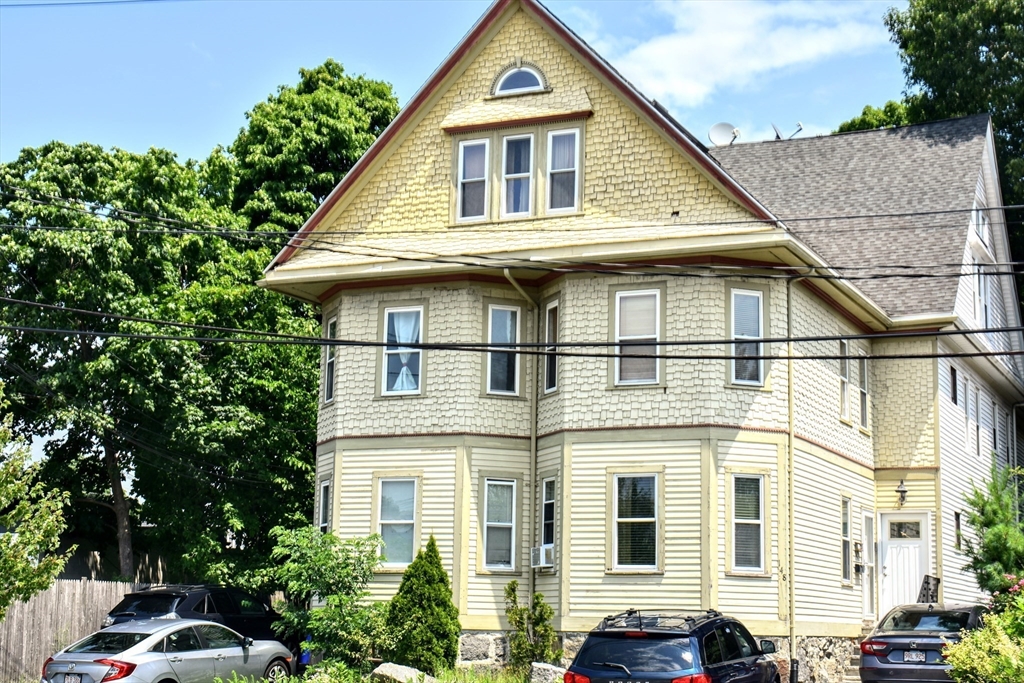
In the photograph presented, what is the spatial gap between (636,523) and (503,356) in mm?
4412

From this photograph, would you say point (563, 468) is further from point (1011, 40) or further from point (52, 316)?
point (1011, 40)

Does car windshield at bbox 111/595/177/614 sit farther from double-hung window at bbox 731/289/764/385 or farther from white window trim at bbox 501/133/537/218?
double-hung window at bbox 731/289/764/385

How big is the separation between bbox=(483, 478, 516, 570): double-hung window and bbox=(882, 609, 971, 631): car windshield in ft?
23.7

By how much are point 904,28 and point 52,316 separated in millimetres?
29321

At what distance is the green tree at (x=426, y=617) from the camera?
76.0ft

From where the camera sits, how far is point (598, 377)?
24453 millimetres

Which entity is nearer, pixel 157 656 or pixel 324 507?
pixel 157 656

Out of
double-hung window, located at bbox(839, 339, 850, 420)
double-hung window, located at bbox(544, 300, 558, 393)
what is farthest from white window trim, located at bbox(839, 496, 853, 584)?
double-hung window, located at bbox(544, 300, 558, 393)

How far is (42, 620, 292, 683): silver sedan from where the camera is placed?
20141mm

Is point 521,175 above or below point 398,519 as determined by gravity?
above

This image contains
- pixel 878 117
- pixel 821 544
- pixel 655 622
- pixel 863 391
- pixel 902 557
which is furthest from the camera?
pixel 878 117

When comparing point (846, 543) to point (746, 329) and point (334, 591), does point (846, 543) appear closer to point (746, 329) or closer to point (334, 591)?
point (746, 329)

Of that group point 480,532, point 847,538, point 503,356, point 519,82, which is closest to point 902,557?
point 847,538

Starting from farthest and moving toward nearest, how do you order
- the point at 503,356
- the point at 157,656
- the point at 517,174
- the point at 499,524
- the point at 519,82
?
the point at 519,82 < the point at 517,174 < the point at 503,356 < the point at 499,524 < the point at 157,656
